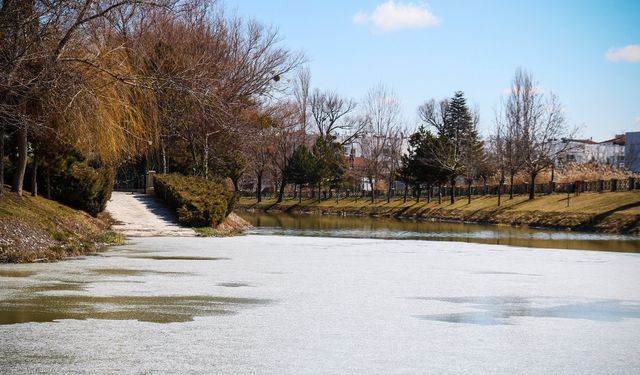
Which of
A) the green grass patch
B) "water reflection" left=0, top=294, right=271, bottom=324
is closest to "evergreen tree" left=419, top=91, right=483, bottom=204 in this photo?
the green grass patch

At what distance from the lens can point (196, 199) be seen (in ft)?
106

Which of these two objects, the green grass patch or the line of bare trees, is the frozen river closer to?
the line of bare trees

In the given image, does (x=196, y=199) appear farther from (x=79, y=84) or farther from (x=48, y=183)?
(x=79, y=84)

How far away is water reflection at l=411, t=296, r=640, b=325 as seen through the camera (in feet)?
36.6

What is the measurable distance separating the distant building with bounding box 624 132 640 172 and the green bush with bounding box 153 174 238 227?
78097 mm

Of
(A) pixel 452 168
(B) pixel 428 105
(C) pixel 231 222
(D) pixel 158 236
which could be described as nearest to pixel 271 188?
(B) pixel 428 105

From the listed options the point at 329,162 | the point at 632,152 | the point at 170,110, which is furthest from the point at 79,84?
the point at 632,152

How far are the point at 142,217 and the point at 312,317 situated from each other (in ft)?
74.9

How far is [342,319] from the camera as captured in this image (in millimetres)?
10859

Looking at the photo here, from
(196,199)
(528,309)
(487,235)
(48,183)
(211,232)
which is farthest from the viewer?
(487,235)

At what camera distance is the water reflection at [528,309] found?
36.6ft

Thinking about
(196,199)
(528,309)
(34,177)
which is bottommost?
(528,309)

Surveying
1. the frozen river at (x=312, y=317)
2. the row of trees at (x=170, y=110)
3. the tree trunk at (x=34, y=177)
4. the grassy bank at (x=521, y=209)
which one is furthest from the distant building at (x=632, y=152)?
the frozen river at (x=312, y=317)

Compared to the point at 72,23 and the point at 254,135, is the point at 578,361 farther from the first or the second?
the point at 254,135
